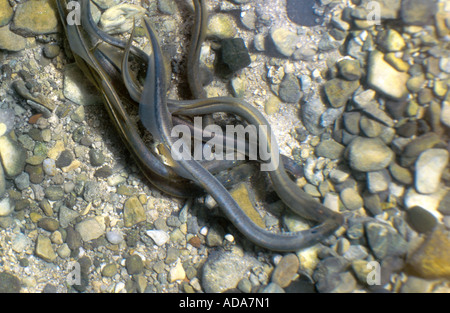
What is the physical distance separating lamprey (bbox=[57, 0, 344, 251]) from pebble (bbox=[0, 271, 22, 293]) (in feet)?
4.46

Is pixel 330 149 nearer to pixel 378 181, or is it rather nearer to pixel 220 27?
pixel 378 181

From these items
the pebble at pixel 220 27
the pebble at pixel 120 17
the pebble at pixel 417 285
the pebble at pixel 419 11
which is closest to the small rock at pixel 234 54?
the pebble at pixel 220 27

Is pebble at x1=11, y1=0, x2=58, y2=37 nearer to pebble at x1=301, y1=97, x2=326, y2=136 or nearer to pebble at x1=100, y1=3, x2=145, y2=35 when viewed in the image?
pebble at x1=100, y1=3, x2=145, y2=35

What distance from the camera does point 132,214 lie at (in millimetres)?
2688

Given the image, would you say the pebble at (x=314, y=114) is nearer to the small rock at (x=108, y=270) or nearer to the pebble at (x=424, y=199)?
the pebble at (x=424, y=199)

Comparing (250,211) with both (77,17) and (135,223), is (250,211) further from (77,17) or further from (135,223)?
(77,17)

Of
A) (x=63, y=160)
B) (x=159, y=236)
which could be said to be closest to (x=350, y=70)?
(x=159, y=236)

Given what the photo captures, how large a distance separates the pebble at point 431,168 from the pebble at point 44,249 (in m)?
3.14

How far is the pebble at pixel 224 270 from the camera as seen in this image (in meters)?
2.45

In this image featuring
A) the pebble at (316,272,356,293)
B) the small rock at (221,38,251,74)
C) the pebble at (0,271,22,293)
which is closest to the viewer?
the pebble at (316,272,356,293)

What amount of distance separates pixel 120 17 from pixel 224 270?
2.36 m

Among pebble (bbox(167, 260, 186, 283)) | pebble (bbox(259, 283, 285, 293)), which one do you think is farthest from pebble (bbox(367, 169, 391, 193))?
pebble (bbox(167, 260, 186, 283))

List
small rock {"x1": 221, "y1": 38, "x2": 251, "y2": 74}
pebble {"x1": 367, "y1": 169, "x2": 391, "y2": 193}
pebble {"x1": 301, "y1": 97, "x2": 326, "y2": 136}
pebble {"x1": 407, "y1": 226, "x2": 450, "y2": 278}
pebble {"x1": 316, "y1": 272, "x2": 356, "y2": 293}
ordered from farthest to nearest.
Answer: pebble {"x1": 301, "y1": 97, "x2": 326, "y2": 136} → small rock {"x1": 221, "y1": 38, "x2": 251, "y2": 74} → pebble {"x1": 367, "y1": 169, "x2": 391, "y2": 193} → pebble {"x1": 316, "y1": 272, "x2": 356, "y2": 293} → pebble {"x1": 407, "y1": 226, "x2": 450, "y2": 278}

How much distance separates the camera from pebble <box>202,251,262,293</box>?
2.45 metres
